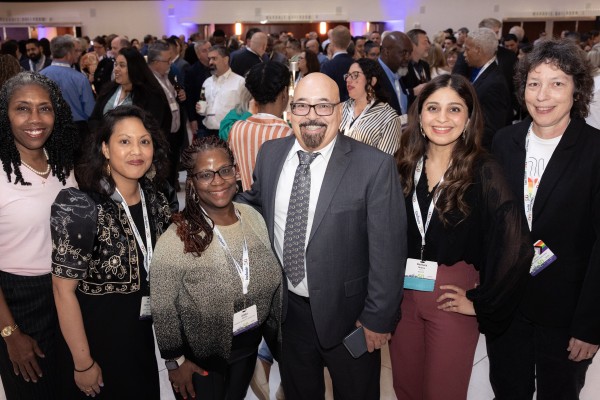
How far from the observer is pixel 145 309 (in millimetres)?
1938

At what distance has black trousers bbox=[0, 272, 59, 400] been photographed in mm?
1971

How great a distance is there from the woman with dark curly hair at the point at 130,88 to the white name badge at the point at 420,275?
3245 mm

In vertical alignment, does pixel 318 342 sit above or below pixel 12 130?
below

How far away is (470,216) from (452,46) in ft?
29.5

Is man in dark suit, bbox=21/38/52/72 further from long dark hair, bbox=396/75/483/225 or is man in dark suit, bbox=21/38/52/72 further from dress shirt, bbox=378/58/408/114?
long dark hair, bbox=396/75/483/225

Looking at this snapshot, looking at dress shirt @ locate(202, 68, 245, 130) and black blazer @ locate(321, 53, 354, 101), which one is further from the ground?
black blazer @ locate(321, 53, 354, 101)

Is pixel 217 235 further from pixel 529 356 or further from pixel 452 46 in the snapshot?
pixel 452 46

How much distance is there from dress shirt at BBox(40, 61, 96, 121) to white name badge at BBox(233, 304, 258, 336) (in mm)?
3926

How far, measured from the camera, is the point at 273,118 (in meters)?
3.01

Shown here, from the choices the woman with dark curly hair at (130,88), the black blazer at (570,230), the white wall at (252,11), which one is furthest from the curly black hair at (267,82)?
the white wall at (252,11)

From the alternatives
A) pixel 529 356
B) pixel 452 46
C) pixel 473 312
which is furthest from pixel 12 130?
pixel 452 46

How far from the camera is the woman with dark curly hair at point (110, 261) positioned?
5.78ft

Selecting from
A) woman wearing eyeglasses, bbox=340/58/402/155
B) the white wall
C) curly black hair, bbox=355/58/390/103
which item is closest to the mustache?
woman wearing eyeglasses, bbox=340/58/402/155

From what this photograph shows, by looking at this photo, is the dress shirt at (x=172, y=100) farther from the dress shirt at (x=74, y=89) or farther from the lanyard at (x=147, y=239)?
the lanyard at (x=147, y=239)
